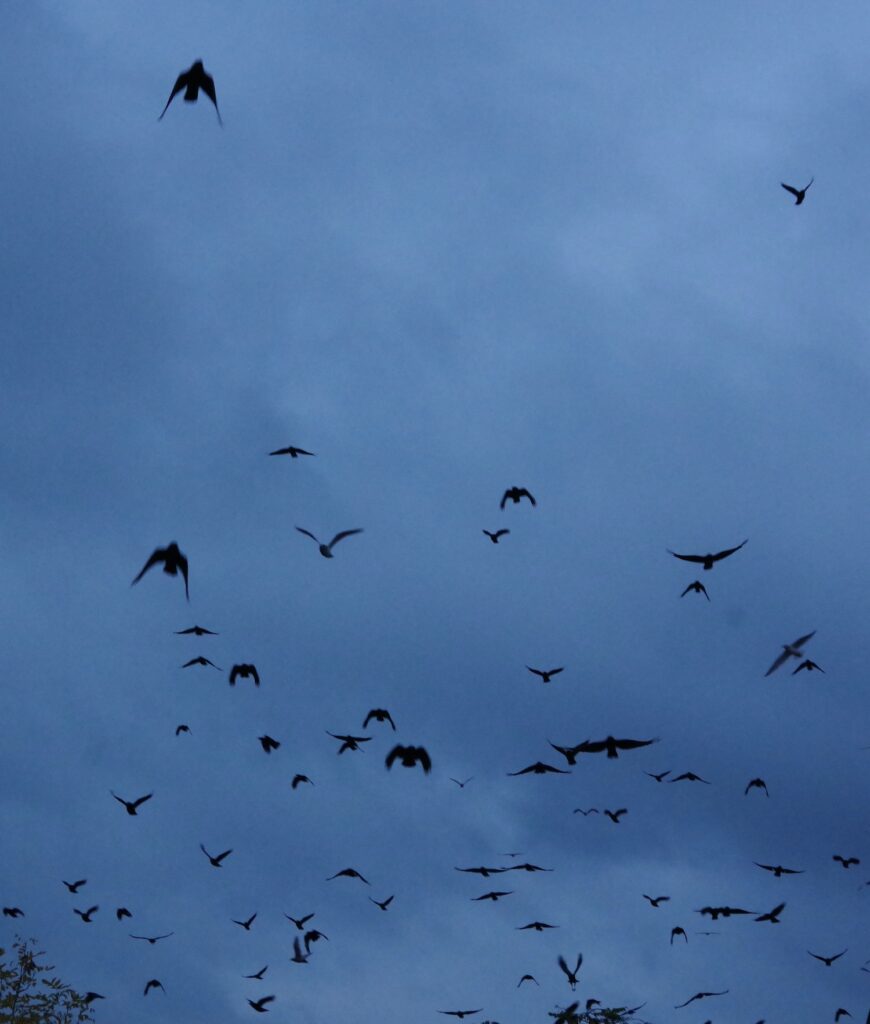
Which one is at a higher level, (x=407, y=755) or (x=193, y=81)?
(x=193, y=81)

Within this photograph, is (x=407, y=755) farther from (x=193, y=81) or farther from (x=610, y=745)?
(x=193, y=81)

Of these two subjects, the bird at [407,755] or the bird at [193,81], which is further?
the bird at [407,755]

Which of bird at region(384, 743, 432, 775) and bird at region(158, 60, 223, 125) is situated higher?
bird at region(158, 60, 223, 125)

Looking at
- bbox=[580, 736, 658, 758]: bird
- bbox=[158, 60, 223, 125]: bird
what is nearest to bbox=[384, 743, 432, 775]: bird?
bbox=[580, 736, 658, 758]: bird

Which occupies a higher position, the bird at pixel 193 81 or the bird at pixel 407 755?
the bird at pixel 193 81

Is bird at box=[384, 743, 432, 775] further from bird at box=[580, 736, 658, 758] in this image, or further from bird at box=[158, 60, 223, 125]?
bird at box=[158, 60, 223, 125]

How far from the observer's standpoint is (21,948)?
44.9m

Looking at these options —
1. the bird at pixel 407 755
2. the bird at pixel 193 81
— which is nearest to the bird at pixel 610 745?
the bird at pixel 407 755

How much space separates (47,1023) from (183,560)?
2803 centimetres

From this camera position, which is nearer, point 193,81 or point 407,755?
point 193,81

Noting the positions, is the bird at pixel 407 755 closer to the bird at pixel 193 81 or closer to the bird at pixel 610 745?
the bird at pixel 610 745

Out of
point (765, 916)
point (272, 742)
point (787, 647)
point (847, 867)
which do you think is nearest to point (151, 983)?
point (272, 742)

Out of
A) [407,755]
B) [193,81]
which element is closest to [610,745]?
[407,755]

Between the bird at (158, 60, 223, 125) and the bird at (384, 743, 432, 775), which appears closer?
the bird at (158, 60, 223, 125)
